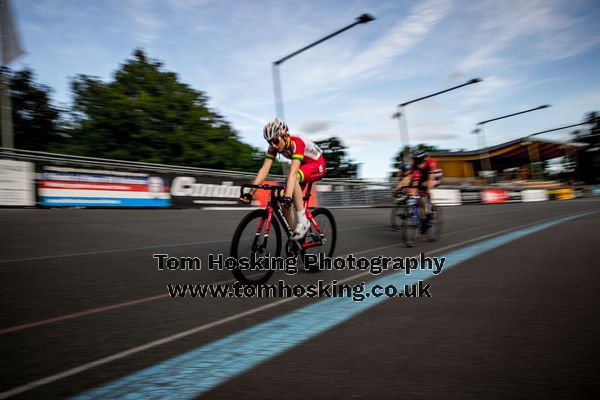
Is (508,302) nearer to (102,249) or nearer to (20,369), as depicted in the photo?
(20,369)

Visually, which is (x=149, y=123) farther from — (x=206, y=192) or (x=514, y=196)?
(x=514, y=196)

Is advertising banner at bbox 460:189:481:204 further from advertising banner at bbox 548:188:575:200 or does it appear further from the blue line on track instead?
the blue line on track

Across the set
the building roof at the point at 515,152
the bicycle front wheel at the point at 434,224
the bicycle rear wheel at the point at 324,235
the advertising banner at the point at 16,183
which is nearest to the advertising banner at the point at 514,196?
the building roof at the point at 515,152

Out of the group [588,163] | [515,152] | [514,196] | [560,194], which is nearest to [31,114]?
[514,196]

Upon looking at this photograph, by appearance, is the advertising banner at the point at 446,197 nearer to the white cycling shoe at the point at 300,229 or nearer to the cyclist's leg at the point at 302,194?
the cyclist's leg at the point at 302,194

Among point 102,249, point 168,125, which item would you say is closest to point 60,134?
point 168,125

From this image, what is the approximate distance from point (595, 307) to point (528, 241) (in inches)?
195

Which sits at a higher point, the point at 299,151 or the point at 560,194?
the point at 299,151

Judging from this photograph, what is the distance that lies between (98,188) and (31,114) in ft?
83.7

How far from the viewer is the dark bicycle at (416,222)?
290 inches

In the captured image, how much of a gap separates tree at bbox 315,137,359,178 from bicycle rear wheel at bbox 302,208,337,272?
6994cm

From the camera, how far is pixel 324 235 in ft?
18.2

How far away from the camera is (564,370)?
1830mm

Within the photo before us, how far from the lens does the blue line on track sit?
1788 mm
